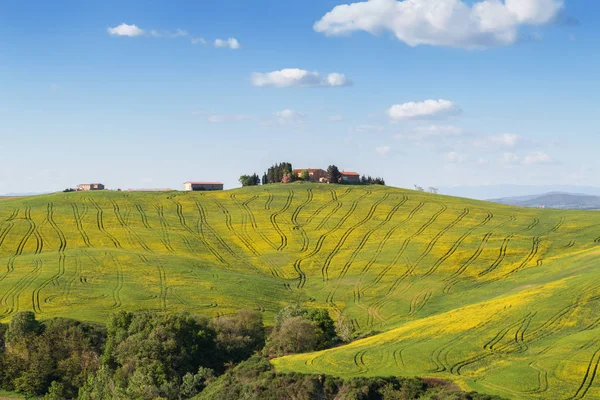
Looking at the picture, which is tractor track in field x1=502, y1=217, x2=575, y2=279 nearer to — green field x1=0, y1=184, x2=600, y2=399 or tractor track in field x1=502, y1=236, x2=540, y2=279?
tractor track in field x1=502, y1=236, x2=540, y2=279

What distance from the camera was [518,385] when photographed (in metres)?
42.3

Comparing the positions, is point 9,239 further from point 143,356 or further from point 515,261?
point 515,261

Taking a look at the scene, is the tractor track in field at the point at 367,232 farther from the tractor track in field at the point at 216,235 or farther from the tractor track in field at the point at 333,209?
the tractor track in field at the point at 216,235

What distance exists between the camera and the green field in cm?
4903

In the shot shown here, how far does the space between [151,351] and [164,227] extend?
58857 mm

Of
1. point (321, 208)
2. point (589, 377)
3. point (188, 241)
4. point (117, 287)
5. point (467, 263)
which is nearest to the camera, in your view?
point (589, 377)

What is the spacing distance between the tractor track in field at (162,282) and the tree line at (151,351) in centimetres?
1012

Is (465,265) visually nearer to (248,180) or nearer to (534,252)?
(534,252)

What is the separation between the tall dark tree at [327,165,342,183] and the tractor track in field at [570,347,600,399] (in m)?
123

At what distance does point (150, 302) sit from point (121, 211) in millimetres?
51498

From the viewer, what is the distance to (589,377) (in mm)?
42500

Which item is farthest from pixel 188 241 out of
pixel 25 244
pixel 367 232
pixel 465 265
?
pixel 465 265


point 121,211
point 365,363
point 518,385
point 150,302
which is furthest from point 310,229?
point 518,385

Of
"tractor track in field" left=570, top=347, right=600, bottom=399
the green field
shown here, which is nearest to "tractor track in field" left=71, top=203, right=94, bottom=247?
the green field
